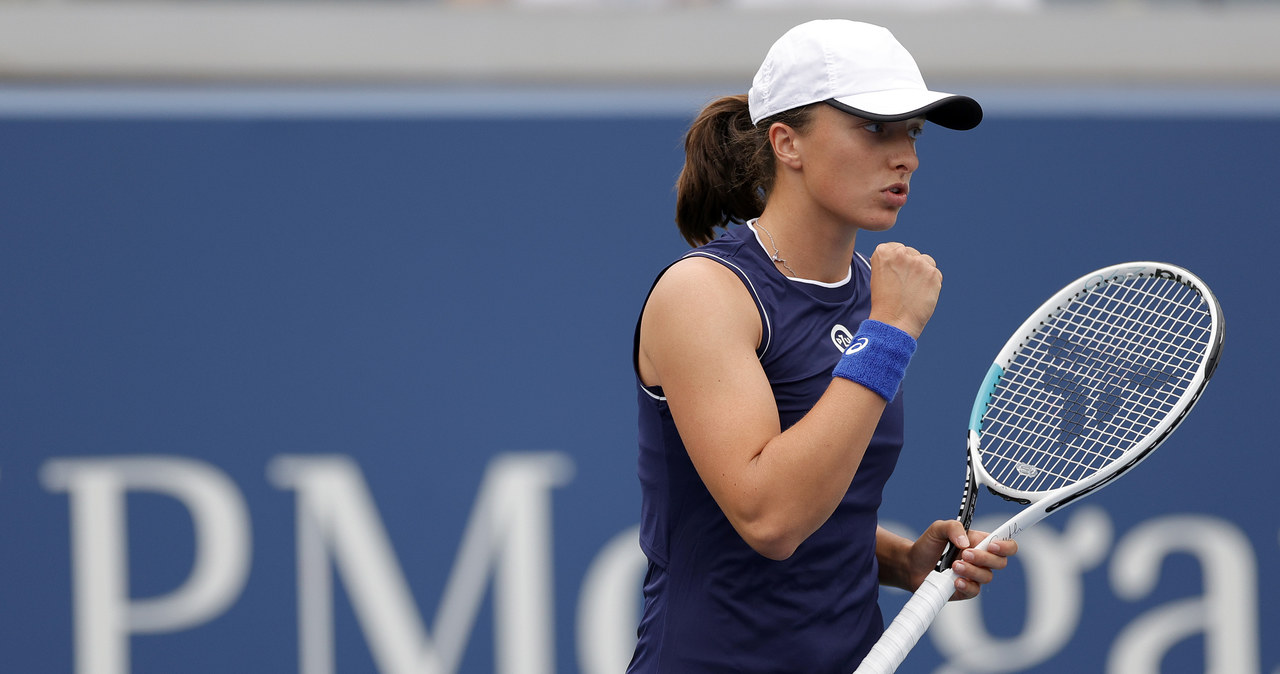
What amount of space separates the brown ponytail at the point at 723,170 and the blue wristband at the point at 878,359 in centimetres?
32

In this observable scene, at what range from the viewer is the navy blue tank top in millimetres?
1548

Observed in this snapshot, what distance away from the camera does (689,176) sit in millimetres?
1792

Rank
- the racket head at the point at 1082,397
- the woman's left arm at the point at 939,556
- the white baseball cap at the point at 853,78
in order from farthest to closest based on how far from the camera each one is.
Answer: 1. the racket head at the point at 1082,397
2. the woman's left arm at the point at 939,556
3. the white baseball cap at the point at 853,78

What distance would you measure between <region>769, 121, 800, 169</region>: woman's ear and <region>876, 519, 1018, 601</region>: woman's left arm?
1.75ft

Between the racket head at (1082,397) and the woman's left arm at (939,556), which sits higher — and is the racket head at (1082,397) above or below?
above

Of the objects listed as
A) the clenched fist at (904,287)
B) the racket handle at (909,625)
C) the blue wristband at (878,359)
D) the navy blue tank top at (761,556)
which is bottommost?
the racket handle at (909,625)

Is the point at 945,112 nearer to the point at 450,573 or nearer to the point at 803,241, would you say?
the point at 803,241

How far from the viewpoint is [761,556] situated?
1.57m

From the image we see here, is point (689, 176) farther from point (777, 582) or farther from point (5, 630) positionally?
point (5, 630)

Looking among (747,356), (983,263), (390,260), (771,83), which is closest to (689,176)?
(771,83)

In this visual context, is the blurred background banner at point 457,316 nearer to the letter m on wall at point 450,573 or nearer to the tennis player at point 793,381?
the letter m on wall at point 450,573

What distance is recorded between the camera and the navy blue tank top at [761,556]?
1.55 metres

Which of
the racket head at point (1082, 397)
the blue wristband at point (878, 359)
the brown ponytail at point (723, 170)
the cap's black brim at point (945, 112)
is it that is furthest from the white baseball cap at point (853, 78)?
the racket head at point (1082, 397)

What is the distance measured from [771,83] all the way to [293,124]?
6.38 feet
